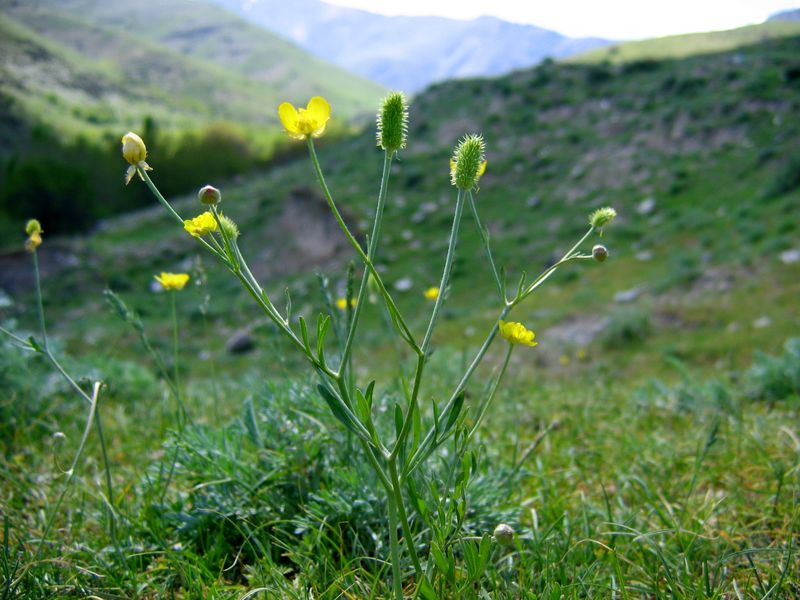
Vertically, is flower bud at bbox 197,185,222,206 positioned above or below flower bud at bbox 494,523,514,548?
above

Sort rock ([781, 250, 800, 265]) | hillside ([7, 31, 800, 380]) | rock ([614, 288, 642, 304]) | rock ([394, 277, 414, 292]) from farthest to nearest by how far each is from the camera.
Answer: rock ([394, 277, 414, 292]), rock ([614, 288, 642, 304]), hillside ([7, 31, 800, 380]), rock ([781, 250, 800, 265])

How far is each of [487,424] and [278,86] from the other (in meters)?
132

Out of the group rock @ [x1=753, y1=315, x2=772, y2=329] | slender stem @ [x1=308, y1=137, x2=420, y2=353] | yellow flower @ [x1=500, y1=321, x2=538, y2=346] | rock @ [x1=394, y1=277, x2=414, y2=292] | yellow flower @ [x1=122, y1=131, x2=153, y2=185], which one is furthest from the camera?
rock @ [x1=394, y1=277, x2=414, y2=292]

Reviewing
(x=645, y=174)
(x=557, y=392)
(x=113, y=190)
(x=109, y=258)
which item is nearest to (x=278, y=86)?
(x=113, y=190)

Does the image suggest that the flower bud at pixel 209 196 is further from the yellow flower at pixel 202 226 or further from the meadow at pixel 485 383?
the meadow at pixel 485 383

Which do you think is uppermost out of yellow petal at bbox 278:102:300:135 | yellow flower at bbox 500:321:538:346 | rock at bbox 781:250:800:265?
yellow petal at bbox 278:102:300:135

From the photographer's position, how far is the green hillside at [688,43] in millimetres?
29172

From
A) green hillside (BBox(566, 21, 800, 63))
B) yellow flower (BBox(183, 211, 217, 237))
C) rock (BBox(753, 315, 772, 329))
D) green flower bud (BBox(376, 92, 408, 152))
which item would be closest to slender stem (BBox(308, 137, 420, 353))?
green flower bud (BBox(376, 92, 408, 152))

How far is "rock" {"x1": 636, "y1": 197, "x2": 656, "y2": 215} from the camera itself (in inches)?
477

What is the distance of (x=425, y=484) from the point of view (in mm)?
1266

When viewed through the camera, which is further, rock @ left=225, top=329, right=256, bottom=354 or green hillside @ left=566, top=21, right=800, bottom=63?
green hillside @ left=566, top=21, right=800, bottom=63

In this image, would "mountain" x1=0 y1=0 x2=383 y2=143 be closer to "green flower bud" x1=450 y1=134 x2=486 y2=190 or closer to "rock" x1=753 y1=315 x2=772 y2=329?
"rock" x1=753 y1=315 x2=772 y2=329

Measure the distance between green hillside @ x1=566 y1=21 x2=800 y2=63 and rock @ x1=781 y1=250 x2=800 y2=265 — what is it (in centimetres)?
2369

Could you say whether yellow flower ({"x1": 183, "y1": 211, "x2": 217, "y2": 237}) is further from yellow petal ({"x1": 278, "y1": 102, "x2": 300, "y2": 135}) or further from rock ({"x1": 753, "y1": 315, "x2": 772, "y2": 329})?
rock ({"x1": 753, "y1": 315, "x2": 772, "y2": 329})
